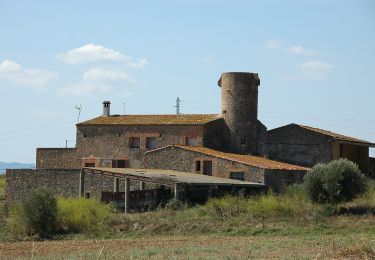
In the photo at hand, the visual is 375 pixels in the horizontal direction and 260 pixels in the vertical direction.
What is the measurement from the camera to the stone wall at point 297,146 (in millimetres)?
49312

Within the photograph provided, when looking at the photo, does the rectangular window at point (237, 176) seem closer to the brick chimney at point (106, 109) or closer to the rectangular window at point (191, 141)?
the rectangular window at point (191, 141)

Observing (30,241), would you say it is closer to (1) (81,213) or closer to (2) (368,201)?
(1) (81,213)

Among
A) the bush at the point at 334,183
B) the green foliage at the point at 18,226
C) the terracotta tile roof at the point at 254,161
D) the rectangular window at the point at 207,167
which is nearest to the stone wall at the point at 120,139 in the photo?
the terracotta tile roof at the point at 254,161

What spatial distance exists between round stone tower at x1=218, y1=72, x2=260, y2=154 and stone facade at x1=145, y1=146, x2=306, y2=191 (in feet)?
19.6

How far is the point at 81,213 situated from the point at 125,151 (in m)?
17.7

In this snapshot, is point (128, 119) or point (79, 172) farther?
point (128, 119)

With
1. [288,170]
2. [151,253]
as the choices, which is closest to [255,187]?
[288,170]

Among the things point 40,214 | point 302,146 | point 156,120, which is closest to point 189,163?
point 156,120

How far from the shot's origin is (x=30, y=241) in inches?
1332

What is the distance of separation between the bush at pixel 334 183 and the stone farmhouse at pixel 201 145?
7.72 metres

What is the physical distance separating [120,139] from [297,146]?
1287 cm

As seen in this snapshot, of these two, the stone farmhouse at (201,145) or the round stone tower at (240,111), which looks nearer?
the stone farmhouse at (201,145)

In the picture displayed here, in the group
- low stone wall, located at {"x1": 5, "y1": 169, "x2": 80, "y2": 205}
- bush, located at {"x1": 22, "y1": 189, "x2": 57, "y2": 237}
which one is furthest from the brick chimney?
bush, located at {"x1": 22, "y1": 189, "x2": 57, "y2": 237}

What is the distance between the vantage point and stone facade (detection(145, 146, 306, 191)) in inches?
1762
